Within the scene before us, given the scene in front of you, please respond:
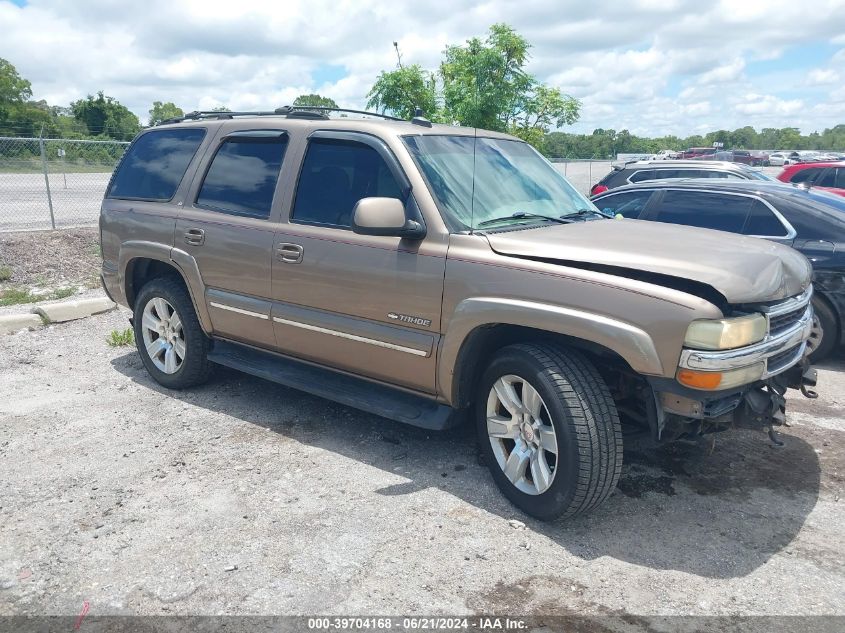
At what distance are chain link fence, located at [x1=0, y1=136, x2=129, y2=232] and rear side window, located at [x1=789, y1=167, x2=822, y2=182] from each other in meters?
13.8

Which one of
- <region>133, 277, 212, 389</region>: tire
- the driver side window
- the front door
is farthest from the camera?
<region>133, 277, 212, 389</region>: tire

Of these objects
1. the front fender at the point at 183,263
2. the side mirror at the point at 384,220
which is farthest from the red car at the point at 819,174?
the front fender at the point at 183,263

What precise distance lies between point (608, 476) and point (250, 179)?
3.11m

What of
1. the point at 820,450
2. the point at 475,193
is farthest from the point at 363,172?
the point at 820,450

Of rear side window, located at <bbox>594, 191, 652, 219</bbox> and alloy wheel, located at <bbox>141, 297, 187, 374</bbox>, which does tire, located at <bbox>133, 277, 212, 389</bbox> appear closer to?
alloy wheel, located at <bbox>141, 297, 187, 374</bbox>

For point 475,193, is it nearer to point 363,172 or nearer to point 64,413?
point 363,172

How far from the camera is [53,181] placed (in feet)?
81.7

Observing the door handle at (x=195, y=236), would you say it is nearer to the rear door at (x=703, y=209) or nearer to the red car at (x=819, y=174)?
the rear door at (x=703, y=209)

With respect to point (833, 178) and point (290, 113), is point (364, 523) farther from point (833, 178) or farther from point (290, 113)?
point (833, 178)

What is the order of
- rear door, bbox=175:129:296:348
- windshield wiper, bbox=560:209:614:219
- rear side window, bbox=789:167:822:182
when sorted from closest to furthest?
windshield wiper, bbox=560:209:614:219
rear door, bbox=175:129:296:348
rear side window, bbox=789:167:822:182

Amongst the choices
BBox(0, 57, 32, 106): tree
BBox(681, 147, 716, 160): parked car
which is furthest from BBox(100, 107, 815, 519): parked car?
BBox(0, 57, 32, 106): tree

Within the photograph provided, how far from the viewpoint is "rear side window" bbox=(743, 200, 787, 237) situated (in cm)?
664

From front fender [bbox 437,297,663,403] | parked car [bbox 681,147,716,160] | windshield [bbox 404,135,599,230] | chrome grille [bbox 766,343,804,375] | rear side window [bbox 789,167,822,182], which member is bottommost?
parked car [bbox 681,147,716,160]

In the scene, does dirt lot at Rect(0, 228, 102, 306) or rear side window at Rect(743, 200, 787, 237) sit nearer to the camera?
rear side window at Rect(743, 200, 787, 237)
